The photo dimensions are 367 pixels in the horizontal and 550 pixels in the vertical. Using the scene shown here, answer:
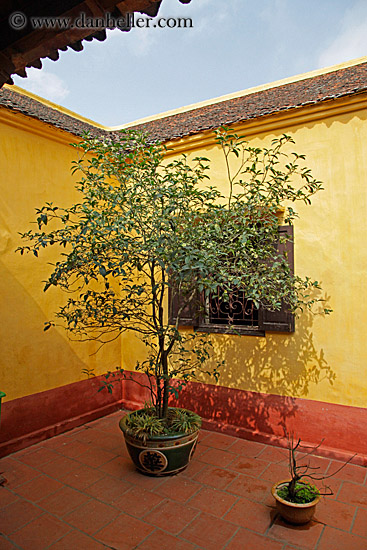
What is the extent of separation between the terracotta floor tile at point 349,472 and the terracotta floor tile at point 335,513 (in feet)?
1.62

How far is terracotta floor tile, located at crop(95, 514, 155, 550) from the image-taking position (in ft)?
9.48

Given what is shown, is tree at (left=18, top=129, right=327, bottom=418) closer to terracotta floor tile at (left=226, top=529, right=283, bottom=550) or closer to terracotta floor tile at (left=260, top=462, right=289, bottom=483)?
terracotta floor tile at (left=260, top=462, right=289, bottom=483)

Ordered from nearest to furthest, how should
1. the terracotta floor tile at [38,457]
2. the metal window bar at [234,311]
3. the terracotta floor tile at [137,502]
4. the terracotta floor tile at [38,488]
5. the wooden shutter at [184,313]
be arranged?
1. the terracotta floor tile at [137,502]
2. the terracotta floor tile at [38,488]
3. the terracotta floor tile at [38,457]
4. the metal window bar at [234,311]
5. the wooden shutter at [184,313]

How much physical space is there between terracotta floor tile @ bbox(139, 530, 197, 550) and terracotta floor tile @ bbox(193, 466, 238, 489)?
2.84 ft

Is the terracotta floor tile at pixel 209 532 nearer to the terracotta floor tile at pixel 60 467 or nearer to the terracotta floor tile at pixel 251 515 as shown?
the terracotta floor tile at pixel 251 515

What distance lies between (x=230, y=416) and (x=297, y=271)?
7.02 feet

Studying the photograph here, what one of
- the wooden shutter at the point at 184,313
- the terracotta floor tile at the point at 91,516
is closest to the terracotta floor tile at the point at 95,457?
the terracotta floor tile at the point at 91,516

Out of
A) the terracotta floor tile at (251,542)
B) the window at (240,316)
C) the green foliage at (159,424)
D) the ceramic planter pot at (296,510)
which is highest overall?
the window at (240,316)

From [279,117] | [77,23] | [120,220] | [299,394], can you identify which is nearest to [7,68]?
[77,23]

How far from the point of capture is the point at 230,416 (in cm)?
502

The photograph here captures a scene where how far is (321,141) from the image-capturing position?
4.62 metres

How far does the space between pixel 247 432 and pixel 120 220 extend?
3.22m

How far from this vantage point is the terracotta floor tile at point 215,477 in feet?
12.4

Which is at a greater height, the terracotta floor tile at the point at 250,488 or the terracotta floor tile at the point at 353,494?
the terracotta floor tile at the point at 353,494
